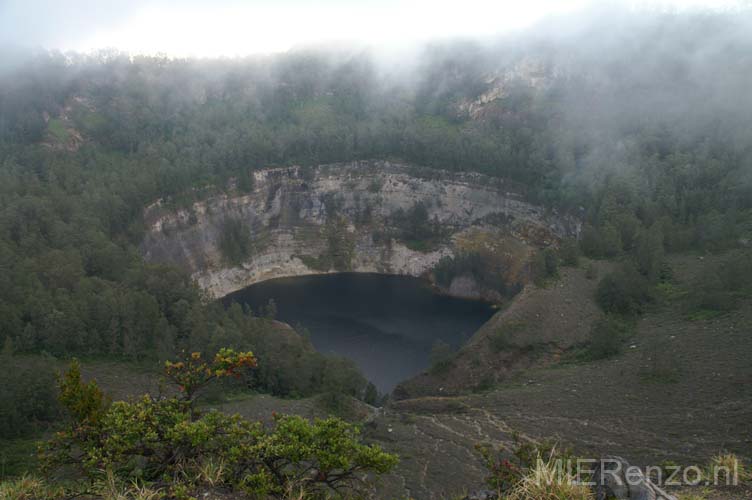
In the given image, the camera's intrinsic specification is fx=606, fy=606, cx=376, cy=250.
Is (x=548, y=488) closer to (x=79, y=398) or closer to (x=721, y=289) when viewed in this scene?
(x=79, y=398)

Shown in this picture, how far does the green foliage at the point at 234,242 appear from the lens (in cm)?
7262

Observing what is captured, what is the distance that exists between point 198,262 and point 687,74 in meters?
62.8

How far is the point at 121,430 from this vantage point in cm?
1177

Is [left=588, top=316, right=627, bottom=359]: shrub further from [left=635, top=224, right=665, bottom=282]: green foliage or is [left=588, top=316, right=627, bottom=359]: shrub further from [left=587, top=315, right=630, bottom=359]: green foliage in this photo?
[left=635, top=224, right=665, bottom=282]: green foliage

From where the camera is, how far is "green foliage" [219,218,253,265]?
238 feet

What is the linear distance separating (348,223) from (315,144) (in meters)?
11.6

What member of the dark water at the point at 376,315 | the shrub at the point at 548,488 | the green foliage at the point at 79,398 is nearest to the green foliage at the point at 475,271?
the dark water at the point at 376,315

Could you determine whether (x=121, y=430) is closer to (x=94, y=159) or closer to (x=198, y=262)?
(x=198, y=262)

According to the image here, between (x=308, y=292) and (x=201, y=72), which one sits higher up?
(x=201, y=72)

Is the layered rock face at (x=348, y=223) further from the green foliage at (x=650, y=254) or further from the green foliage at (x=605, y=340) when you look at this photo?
the green foliage at (x=605, y=340)

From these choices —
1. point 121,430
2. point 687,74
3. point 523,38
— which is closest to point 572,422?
point 121,430

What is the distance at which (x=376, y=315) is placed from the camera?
62.7m

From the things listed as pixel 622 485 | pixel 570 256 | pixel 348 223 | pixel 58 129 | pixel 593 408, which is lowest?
pixel 593 408

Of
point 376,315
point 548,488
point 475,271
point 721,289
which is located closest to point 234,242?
point 376,315
